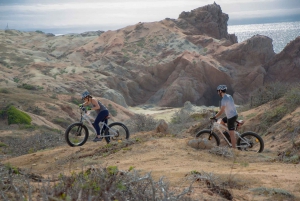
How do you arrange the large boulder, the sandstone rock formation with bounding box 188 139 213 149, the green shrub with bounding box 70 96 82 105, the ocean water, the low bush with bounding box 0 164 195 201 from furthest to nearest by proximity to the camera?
the ocean water < the large boulder < the green shrub with bounding box 70 96 82 105 < the sandstone rock formation with bounding box 188 139 213 149 < the low bush with bounding box 0 164 195 201

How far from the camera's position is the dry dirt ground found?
20.1 ft

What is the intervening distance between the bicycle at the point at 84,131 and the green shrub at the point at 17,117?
9.34m

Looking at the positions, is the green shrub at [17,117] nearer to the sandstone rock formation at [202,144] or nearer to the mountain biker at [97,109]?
the mountain biker at [97,109]

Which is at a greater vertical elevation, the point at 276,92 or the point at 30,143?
the point at 276,92

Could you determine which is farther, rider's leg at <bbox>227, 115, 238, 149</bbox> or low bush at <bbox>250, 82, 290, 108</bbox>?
low bush at <bbox>250, 82, 290, 108</bbox>

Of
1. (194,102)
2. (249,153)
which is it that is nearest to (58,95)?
(194,102)

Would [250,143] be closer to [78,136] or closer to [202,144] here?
[202,144]

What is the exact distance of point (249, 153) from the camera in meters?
9.84

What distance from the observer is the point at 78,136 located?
38.5 ft

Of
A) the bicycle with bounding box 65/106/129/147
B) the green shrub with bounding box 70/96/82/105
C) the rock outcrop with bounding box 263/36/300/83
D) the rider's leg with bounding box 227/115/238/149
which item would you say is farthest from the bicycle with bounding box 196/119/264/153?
the rock outcrop with bounding box 263/36/300/83

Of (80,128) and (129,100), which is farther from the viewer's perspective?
(129,100)

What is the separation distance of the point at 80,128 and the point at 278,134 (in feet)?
19.6

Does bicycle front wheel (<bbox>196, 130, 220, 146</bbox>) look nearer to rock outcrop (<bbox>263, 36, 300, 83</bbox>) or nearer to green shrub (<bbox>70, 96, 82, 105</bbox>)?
green shrub (<bbox>70, 96, 82, 105</bbox>)

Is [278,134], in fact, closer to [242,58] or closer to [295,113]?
[295,113]
